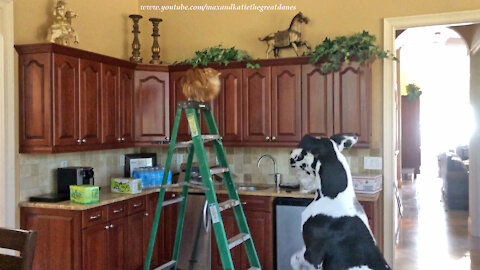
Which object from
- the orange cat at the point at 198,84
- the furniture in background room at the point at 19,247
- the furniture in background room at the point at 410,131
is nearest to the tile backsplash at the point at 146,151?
the orange cat at the point at 198,84

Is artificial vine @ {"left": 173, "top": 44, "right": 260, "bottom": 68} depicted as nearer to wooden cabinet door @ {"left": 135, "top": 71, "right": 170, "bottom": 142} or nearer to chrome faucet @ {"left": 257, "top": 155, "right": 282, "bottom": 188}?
wooden cabinet door @ {"left": 135, "top": 71, "right": 170, "bottom": 142}

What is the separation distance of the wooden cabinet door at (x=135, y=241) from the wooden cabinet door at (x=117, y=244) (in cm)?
6

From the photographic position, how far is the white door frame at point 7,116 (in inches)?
145

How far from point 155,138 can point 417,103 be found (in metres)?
8.44

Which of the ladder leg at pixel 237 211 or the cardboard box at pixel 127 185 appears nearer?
the ladder leg at pixel 237 211

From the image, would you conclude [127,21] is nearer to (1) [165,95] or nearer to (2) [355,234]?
(1) [165,95]

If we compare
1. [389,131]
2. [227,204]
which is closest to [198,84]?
[227,204]

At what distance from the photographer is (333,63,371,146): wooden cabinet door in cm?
414

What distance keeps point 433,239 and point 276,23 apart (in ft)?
10.8

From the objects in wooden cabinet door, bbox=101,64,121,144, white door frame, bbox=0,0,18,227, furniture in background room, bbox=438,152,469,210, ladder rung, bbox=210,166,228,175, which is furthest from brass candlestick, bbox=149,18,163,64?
furniture in background room, bbox=438,152,469,210

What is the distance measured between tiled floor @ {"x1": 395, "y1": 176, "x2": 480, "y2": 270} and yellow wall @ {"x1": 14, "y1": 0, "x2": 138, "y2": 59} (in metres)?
3.60

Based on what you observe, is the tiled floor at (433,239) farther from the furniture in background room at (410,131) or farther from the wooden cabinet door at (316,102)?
the furniture in background room at (410,131)

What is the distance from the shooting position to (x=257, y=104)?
4.50 m

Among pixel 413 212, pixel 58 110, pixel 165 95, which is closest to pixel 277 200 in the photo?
pixel 165 95
